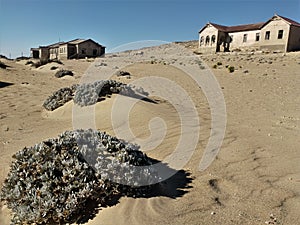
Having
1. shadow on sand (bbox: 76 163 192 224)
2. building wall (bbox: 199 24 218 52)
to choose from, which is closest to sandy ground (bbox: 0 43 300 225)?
shadow on sand (bbox: 76 163 192 224)

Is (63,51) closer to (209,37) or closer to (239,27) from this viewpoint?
(209,37)

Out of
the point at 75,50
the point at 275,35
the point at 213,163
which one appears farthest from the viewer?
the point at 75,50

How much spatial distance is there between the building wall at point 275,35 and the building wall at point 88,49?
1106 inches

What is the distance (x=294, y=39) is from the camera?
35.1 metres

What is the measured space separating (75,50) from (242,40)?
90.1ft

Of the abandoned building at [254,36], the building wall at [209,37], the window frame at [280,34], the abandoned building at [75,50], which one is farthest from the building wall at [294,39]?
the abandoned building at [75,50]

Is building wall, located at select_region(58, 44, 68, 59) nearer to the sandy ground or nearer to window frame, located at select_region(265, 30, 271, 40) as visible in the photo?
window frame, located at select_region(265, 30, 271, 40)

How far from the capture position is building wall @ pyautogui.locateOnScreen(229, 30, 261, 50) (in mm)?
39250

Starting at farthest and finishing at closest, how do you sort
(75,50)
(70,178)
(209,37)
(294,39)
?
(75,50) → (209,37) → (294,39) → (70,178)

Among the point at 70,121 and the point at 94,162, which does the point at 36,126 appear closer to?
the point at 70,121

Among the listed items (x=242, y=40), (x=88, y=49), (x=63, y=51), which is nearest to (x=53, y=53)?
(x=63, y=51)

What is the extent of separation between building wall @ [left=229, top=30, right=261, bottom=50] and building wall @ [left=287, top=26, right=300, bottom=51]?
466 centimetres

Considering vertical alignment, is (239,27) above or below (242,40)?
above

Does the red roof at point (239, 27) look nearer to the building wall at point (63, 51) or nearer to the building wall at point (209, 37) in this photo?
the building wall at point (209, 37)
